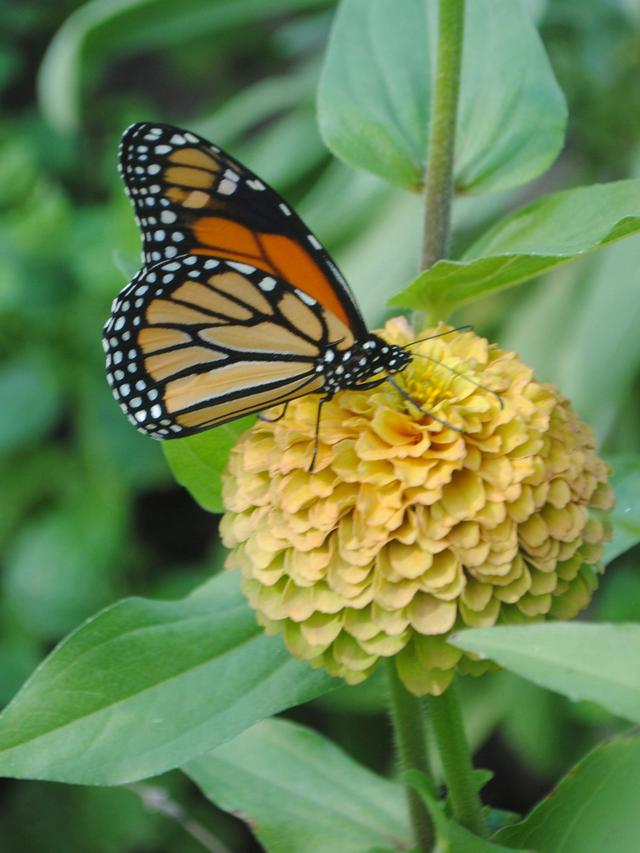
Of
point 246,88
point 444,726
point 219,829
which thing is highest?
point 246,88

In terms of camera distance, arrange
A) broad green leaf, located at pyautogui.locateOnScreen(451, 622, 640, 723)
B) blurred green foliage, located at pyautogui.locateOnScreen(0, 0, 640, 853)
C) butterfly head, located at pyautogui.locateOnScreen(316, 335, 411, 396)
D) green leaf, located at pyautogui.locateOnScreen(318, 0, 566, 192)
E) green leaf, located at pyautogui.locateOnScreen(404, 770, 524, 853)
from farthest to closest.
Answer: blurred green foliage, located at pyautogui.locateOnScreen(0, 0, 640, 853) < green leaf, located at pyautogui.locateOnScreen(318, 0, 566, 192) < butterfly head, located at pyautogui.locateOnScreen(316, 335, 411, 396) < green leaf, located at pyautogui.locateOnScreen(404, 770, 524, 853) < broad green leaf, located at pyautogui.locateOnScreen(451, 622, 640, 723)

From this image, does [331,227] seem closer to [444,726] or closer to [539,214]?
[539,214]

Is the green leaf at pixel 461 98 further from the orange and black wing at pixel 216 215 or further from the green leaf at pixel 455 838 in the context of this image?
the green leaf at pixel 455 838

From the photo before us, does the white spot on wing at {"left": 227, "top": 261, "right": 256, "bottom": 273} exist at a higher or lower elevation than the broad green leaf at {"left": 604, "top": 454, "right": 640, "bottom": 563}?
higher

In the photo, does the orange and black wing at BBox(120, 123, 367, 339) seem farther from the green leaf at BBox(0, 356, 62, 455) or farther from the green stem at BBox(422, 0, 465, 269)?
the green leaf at BBox(0, 356, 62, 455)

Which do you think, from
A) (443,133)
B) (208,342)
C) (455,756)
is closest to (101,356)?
(208,342)

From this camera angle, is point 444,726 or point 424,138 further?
point 424,138

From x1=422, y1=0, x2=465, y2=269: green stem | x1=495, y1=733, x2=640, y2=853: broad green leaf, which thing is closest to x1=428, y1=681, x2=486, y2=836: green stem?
x1=495, y1=733, x2=640, y2=853: broad green leaf

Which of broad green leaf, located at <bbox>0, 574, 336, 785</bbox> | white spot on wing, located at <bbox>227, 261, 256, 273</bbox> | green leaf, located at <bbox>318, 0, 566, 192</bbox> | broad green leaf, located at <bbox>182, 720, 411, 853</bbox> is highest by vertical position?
green leaf, located at <bbox>318, 0, 566, 192</bbox>

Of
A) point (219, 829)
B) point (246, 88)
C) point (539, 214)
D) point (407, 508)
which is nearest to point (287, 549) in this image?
point (407, 508)

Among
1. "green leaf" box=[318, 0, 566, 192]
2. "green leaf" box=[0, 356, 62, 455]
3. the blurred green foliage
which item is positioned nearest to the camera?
"green leaf" box=[318, 0, 566, 192]
